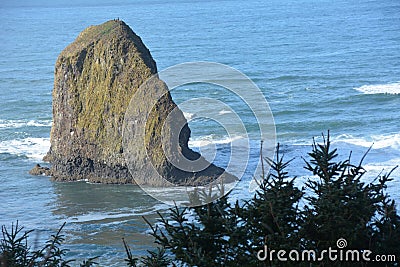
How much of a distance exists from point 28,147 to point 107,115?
966 centimetres

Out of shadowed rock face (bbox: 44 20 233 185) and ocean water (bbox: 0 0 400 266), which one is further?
shadowed rock face (bbox: 44 20 233 185)

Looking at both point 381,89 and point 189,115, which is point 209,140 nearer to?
point 189,115

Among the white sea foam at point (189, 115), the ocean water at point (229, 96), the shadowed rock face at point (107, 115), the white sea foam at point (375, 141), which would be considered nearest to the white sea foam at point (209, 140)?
the ocean water at point (229, 96)

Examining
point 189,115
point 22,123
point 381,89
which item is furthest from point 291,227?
point 381,89

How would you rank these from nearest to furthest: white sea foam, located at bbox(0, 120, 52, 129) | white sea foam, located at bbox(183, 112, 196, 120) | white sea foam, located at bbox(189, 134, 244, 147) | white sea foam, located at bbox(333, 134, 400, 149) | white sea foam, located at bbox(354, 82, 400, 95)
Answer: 1. white sea foam, located at bbox(333, 134, 400, 149)
2. white sea foam, located at bbox(189, 134, 244, 147)
3. white sea foam, located at bbox(183, 112, 196, 120)
4. white sea foam, located at bbox(0, 120, 52, 129)
5. white sea foam, located at bbox(354, 82, 400, 95)

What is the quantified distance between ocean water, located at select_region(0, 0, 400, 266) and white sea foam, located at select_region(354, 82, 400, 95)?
9 centimetres

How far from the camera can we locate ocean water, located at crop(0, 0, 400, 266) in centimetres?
3512

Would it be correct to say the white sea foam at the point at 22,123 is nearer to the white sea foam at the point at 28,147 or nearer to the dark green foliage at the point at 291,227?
the white sea foam at the point at 28,147

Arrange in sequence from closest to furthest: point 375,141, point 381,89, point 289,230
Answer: point 289,230 → point 375,141 → point 381,89

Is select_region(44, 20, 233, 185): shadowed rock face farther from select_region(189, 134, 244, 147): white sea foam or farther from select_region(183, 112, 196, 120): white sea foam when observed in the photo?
select_region(183, 112, 196, 120): white sea foam

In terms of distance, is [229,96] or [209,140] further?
[229,96]

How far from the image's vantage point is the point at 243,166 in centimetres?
4088

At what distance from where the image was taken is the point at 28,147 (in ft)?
158

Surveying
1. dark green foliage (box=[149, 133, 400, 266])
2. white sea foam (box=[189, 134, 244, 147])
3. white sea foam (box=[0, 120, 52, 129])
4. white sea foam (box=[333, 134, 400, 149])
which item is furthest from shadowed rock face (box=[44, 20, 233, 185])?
dark green foliage (box=[149, 133, 400, 266])
